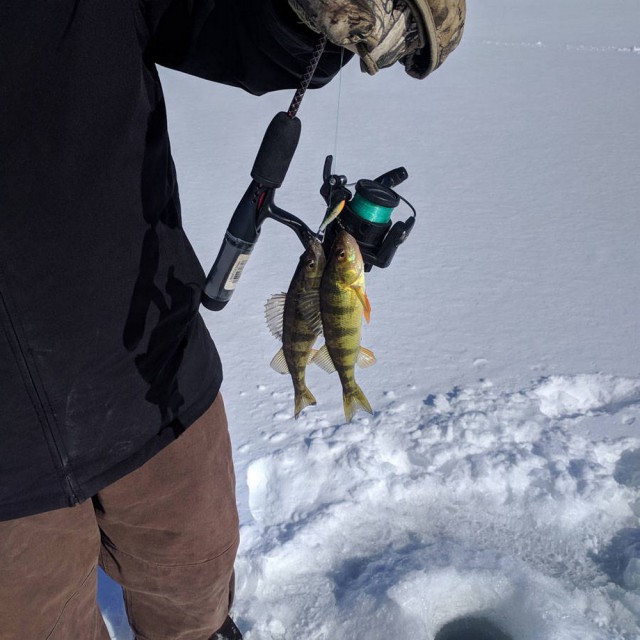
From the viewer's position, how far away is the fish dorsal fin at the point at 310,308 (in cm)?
148

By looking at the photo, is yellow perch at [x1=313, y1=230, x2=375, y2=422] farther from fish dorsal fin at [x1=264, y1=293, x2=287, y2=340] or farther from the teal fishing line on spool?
fish dorsal fin at [x1=264, y1=293, x2=287, y2=340]

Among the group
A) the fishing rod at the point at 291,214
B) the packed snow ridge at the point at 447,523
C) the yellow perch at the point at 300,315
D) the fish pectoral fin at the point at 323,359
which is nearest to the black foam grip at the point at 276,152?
the fishing rod at the point at 291,214

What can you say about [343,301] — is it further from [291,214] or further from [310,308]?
[291,214]

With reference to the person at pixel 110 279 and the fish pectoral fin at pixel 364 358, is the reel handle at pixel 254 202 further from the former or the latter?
the fish pectoral fin at pixel 364 358

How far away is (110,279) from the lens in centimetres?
142

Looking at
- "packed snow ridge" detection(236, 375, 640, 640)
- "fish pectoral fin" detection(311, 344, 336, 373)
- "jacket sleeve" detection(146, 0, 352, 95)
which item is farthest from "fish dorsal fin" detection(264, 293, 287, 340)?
"packed snow ridge" detection(236, 375, 640, 640)

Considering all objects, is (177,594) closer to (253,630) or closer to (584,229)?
(253,630)

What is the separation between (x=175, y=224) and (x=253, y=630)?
128 cm

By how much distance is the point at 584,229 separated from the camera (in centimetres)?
384

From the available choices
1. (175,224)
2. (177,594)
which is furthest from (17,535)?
(175,224)

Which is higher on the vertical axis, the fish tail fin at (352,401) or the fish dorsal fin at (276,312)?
the fish dorsal fin at (276,312)

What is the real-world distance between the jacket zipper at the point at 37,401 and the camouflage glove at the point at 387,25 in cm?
77

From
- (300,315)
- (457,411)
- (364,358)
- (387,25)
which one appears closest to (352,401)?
(364,358)

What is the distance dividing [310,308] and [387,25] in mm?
574
